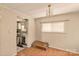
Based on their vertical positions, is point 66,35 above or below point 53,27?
below

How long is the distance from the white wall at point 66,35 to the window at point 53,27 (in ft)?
0.18

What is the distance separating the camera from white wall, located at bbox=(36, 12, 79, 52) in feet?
3.89

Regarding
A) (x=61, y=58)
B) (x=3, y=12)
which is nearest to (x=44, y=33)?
(x=61, y=58)

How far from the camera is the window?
1241mm

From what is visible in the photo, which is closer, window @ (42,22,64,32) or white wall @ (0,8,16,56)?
white wall @ (0,8,16,56)

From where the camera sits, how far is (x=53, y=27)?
127 centimetres

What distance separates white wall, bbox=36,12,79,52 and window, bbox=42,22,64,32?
0.05 metres

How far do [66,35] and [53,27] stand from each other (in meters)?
0.20

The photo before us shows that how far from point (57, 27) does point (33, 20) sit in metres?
0.34

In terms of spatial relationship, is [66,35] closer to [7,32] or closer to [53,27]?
[53,27]

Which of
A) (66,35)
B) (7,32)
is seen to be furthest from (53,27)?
(7,32)

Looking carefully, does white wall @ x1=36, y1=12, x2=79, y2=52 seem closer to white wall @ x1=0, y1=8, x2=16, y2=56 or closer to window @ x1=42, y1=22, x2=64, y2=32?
window @ x1=42, y1=22, x2=64, y2=32

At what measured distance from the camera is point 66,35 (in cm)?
123

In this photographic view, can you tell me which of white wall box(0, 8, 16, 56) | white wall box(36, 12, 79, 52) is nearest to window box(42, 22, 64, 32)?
white wall box(36, 12, 79, 52)
